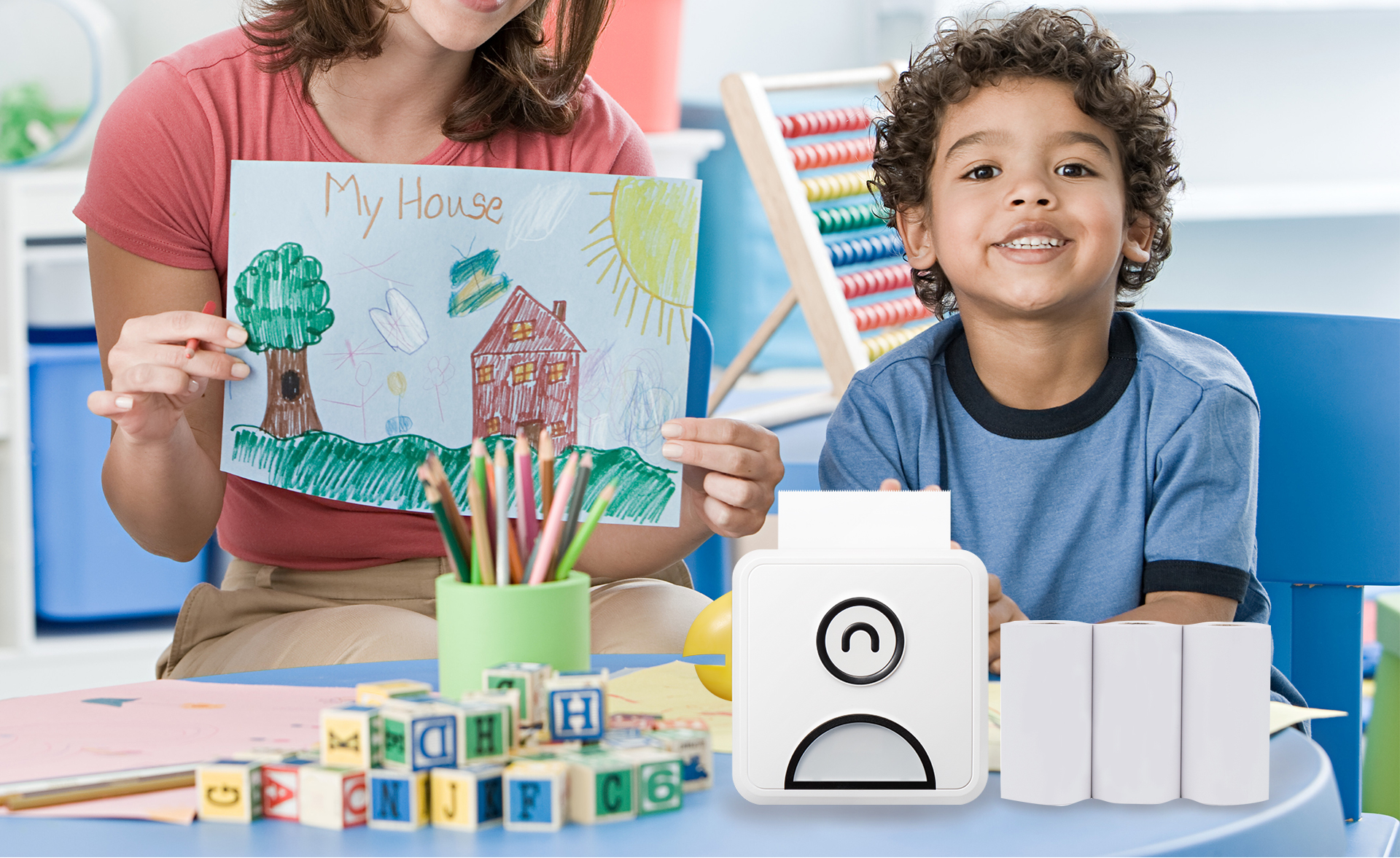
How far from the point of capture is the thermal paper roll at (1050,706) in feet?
1.99

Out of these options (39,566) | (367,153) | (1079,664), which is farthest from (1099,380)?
(39,566)

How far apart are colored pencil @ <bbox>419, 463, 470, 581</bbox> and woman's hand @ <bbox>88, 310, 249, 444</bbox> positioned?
0.38m

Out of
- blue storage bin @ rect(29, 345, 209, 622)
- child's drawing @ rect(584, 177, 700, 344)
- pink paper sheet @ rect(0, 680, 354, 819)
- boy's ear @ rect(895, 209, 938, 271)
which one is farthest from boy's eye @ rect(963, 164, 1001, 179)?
blue storage bin @ rect(29, 345, 209, 622)

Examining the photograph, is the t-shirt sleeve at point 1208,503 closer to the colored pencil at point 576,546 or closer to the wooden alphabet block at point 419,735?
the colored pencil at point 576,546

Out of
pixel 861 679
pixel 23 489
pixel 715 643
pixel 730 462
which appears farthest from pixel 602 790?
pixel 23 489

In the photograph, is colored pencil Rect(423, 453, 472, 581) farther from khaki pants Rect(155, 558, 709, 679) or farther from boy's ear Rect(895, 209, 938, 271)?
boy's ear Rect(895, 209, 938, 271)

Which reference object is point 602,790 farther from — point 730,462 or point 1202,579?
point 1202,579

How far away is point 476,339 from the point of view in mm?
1066

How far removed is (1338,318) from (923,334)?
37 centimetres

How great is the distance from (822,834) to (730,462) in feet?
1.57

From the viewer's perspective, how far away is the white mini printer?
2.02 ft

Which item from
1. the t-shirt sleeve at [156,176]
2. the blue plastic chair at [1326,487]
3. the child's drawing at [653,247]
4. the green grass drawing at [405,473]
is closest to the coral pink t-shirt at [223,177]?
the t-shirt sleeve at [156,176]

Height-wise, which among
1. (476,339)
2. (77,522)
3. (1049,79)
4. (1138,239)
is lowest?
(77,522)

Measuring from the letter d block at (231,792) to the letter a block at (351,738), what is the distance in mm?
32
